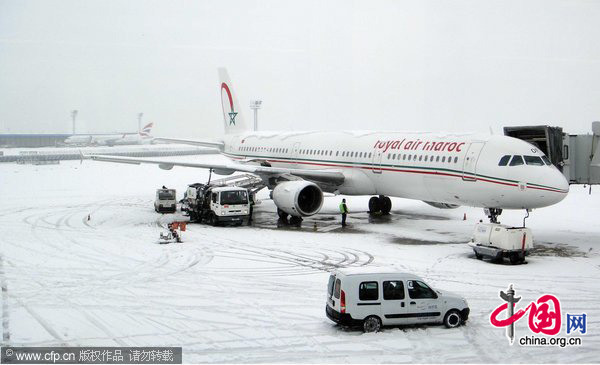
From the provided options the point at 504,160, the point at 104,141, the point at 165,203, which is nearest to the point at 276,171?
the point at 165,203

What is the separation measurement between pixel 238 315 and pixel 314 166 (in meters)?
20.9

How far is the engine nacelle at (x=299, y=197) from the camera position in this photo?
29406 millimetres

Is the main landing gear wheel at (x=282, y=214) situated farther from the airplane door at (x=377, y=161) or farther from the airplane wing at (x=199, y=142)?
the airplane wing at (x=199, y=142)

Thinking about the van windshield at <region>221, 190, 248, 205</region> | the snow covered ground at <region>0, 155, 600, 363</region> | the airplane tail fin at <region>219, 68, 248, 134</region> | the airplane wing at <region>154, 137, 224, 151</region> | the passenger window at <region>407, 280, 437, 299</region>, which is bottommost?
the snow covered ground at <region>0, 155, 600, 363</region>

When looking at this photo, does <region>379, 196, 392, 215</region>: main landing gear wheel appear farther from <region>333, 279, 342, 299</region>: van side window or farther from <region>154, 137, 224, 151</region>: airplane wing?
<region>333, 279, 342, 299</region>: van side window

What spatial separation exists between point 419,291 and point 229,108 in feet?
110

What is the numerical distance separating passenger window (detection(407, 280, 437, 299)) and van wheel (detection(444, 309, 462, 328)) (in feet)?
1.64

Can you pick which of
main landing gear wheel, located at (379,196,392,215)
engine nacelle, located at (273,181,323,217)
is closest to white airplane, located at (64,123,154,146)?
main landing gear wheel, located at (379,196,392,215)

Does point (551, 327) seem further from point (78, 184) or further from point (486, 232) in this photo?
point (78, 184)

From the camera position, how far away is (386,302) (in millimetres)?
14031

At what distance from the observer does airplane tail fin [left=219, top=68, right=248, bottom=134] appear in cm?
4547

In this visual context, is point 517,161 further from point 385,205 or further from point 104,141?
point 104,141

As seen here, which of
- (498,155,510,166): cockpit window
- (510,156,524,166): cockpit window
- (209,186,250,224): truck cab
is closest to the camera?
(510,156,524,166): cockpit window

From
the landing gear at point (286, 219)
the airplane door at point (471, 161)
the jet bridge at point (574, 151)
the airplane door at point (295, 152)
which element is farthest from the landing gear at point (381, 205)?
the jet bridge at point (574, 151)
